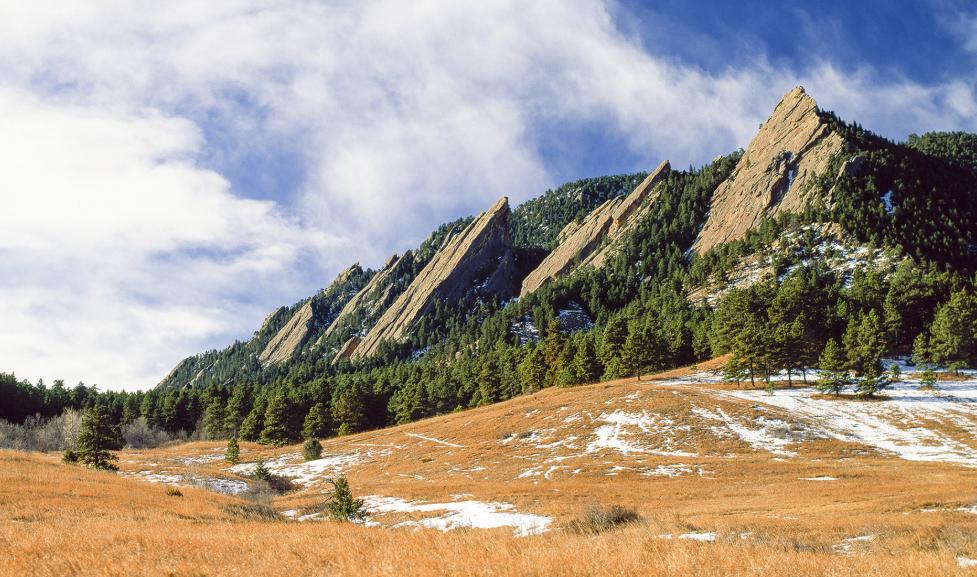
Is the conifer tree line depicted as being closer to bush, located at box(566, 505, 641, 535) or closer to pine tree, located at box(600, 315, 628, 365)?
pine tree, located at box(600, 315, 628, 365)

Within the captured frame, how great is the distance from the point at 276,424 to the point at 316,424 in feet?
22.1

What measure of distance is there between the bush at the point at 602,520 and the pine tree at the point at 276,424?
264 feet

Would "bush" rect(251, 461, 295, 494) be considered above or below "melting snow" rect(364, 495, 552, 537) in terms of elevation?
below

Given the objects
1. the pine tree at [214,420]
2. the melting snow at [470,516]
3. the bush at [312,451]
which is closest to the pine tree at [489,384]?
the bush at [312,451]

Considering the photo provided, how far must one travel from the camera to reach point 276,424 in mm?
84688

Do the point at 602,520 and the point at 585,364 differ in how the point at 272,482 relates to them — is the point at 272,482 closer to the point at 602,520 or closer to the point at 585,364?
the point at 602,520

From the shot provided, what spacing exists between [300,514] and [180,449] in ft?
229

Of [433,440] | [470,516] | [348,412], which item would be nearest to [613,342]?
[433,440]

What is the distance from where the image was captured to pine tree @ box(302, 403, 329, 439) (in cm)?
8500

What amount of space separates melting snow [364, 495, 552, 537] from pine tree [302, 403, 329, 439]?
61.9m

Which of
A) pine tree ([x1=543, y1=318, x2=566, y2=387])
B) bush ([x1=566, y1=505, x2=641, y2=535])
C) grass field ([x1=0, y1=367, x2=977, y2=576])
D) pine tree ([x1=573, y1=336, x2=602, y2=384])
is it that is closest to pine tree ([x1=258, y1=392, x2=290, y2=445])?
grass field ([x1=0, y1=367, x2=977, y2=576])

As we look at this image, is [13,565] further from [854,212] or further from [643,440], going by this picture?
[854,212]

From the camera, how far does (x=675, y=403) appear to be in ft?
178

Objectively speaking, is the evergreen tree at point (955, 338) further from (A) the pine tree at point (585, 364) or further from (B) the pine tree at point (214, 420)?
(B) the pine tree at point (214, 420)
